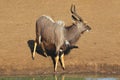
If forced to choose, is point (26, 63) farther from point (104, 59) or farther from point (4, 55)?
point (104, 59)

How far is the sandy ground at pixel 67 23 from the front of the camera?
74.4 feet

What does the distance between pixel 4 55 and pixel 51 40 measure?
200cm

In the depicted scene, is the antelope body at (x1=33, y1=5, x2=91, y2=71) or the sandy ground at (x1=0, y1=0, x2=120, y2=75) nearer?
the antelope body at (x1=33, y1=5, x2=91, y2=71)

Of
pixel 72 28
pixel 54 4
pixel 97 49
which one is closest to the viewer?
pixel 72 28

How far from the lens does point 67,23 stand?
26.3 metres

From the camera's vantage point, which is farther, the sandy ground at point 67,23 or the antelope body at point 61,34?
the sandy ground at point 67,23

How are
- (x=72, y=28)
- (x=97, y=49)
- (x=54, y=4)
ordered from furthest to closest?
(x=54, y=4)
(x=97, y=49)
(x=72, y=28)

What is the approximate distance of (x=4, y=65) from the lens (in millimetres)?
22578

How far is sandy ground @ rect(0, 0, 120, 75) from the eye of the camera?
22.7 meters

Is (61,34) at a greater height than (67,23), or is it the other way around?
(67,23)

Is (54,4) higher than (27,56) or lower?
higher

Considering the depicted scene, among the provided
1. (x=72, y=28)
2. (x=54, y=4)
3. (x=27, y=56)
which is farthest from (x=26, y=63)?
(x=54, y=4)

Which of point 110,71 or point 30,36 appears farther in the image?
point 30,36

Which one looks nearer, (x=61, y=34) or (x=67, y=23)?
(x=61, y=34)
